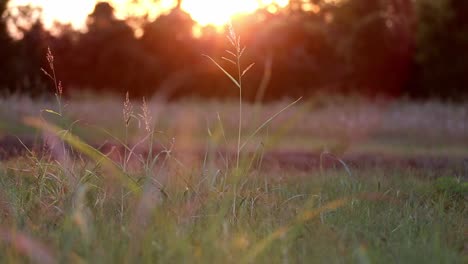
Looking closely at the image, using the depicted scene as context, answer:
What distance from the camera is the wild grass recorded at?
2852mm

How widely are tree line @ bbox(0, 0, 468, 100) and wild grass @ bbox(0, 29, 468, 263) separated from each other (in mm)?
18120

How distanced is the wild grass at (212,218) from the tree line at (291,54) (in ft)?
59.4

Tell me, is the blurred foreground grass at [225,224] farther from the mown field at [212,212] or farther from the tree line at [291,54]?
the tree line at [291,54]

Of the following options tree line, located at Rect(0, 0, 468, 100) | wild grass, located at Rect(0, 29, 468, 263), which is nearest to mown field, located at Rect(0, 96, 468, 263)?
wild grass, located at Rect(0, 29, 468, 263)

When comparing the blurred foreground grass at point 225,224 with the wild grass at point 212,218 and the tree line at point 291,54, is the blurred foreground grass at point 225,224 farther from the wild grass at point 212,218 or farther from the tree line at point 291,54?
the tree line at point 291,54

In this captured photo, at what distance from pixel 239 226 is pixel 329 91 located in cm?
2004

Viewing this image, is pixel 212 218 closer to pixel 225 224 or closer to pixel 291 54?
pixel 225 224

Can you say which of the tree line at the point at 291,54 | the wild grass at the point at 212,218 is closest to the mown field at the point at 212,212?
the wild grass at the point at 212,218

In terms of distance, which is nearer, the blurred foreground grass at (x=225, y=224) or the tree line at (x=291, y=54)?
the blurred foreground grass at (x=225, y=224)

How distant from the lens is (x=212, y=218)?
3.51m

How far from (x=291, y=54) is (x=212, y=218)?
68.6ft

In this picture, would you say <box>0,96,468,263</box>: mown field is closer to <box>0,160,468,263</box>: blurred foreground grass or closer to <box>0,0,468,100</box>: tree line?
<box>0,160,468,263</box>: blurred foreground grass

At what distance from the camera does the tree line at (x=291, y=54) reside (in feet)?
75.5

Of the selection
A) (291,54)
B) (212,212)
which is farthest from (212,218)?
(291,54)
